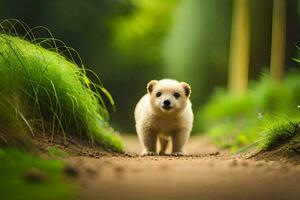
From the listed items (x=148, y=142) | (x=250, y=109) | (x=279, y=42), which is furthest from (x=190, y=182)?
(x=250, y=109)

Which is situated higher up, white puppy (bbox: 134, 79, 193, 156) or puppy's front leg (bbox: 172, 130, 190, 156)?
white puppy (bbox: 134, 79, 193, 156)

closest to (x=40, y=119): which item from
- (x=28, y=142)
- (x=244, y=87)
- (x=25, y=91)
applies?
(x=25, y=91)

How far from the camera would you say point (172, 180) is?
3.50 meters

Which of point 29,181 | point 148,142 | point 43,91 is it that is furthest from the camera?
point 148,142

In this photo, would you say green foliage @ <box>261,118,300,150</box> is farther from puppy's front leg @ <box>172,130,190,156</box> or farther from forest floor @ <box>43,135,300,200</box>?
puppy's front leg @ <box>172,130,190,156</box>

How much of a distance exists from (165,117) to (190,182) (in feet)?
10.8

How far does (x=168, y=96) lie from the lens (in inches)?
258

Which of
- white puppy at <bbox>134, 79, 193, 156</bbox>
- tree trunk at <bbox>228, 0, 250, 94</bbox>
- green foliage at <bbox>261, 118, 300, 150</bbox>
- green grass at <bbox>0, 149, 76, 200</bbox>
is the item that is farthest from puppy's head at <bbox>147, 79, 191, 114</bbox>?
tree trunk at <bbox>228, 0, 250, 94</bbox>

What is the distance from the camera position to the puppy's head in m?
6.47

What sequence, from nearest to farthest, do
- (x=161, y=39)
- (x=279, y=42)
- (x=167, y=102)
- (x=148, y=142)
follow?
1. (x=167, y=102)
2. (x=148, y=142)
3. (x=279, y=42)
4. (x=161, y=39)

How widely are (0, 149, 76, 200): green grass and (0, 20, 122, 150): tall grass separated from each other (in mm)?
1056

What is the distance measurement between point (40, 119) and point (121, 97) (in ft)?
45.6

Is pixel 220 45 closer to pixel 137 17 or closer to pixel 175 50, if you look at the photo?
pixel 175 50

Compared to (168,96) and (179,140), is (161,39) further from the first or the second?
(168,96)
